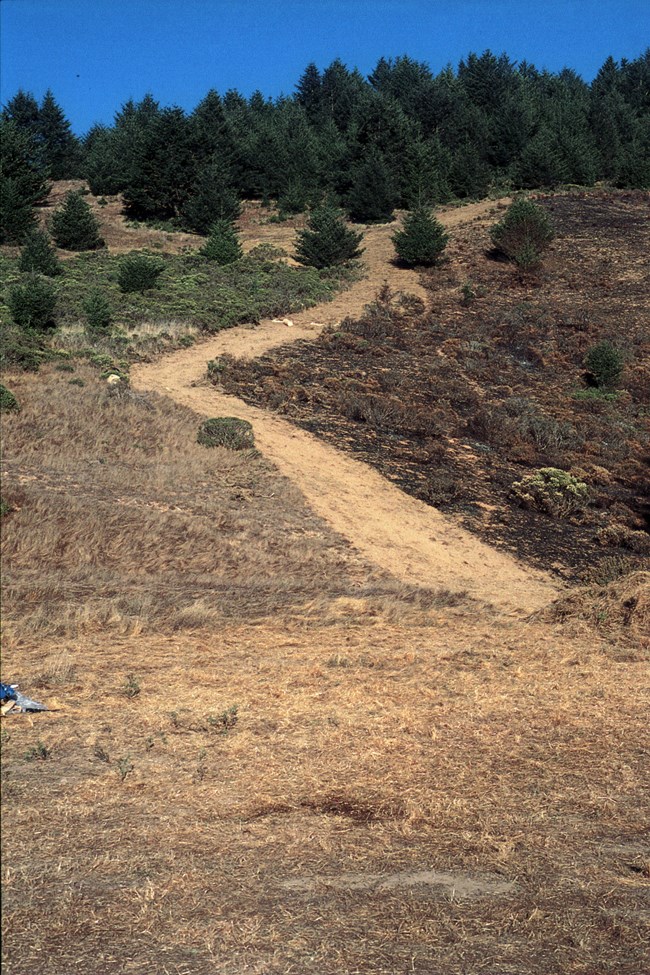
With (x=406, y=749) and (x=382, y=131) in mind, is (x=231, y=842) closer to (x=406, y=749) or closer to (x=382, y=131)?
(x=406, y=749)

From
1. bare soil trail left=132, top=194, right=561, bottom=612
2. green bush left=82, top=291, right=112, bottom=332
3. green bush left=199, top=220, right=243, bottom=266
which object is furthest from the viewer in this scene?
green bush left=199, top=220, right=243, bottom=266

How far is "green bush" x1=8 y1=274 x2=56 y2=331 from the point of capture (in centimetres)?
2253

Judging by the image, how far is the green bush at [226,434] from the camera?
16.9m

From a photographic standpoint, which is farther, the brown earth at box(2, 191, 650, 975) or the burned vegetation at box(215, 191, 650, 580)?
the burned vegetation at box(215, 191, 650, 580)

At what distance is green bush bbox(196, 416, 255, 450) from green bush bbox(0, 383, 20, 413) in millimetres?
3304

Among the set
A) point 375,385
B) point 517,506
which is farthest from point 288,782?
point 375,385

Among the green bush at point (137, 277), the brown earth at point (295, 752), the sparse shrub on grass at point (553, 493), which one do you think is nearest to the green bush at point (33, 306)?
the green bush at point (137, 277)

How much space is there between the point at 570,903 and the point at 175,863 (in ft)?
6.61

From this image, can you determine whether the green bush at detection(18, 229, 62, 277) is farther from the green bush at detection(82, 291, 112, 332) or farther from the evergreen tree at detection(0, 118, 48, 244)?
the evergreen tree at detection(0, 118, 48, 244)

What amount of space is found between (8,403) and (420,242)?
24.0m

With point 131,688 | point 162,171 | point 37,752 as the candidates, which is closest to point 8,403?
point 131,688

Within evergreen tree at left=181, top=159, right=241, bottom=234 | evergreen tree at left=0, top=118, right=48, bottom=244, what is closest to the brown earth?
evergreen tree at left=0, top=118, right=48, bottom=244

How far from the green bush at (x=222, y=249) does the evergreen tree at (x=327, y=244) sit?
8.71 ft

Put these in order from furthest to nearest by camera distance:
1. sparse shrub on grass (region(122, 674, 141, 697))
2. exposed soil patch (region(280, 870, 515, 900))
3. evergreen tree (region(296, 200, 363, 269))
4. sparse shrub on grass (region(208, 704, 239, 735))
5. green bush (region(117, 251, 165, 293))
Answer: evergreen tree (region(296, 200, 363, 269))
green bush (region(117, 251, 165, 293))
sparse shrub on grass (region(122, 674, 141, 697))
sparse shrub on grass (region(208, 704, 239, 735))
exposed soil patch (region(280, 870, 515, 900))
